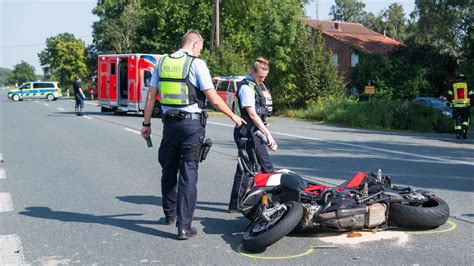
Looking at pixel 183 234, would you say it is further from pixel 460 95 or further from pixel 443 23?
pixel 443 23

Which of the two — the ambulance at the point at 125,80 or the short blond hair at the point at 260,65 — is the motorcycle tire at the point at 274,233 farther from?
the ambulance at the point at 125,80

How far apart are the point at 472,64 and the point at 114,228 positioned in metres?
36.3

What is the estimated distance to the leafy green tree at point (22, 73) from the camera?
164125mm

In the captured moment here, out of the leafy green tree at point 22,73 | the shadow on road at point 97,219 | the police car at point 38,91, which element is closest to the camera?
the shadow on road at point 97,219

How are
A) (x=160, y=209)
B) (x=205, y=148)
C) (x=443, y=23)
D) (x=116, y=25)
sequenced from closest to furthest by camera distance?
(x=205, y=148), (x=160, y=209), (x=443, y=23), (x=116, y=25)

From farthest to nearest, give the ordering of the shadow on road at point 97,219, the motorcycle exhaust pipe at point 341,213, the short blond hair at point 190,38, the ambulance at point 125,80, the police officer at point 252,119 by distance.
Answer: the ambulance at point 125,80 → the police officer at point 252,119 → the shadow on road at point 97,219 → the short blond hair at point 190,38 → the motorcycle exhaust pipe at point 341,213

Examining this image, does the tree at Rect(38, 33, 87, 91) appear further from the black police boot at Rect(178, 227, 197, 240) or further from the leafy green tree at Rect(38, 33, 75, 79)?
the black police boot at Rect(178, 227, 197, 240)

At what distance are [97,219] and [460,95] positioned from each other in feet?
42.0

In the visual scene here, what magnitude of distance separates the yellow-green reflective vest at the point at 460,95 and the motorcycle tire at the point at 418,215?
1139cm

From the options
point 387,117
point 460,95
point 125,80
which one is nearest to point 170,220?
point 460,95

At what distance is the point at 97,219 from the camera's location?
20.1ft

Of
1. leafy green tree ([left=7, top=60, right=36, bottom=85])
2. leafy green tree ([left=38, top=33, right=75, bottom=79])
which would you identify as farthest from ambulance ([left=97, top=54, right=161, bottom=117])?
leafy green tree ([left=7, top=60, right=36, bottom=85])

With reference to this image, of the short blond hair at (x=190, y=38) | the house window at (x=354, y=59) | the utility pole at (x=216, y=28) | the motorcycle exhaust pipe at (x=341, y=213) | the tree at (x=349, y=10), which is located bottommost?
the motorcycle exhaust pipe at (x=341, y=213)

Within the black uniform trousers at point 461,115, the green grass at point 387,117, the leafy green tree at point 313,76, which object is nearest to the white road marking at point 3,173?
the black uniform trousers at point 461,115
